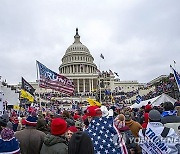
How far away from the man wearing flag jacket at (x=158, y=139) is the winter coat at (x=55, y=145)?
119 centimetres

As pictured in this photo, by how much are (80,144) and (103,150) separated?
86 centimetres

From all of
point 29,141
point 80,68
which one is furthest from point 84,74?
point 29,141

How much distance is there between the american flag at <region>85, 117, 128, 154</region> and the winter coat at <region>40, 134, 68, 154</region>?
0.41 metres

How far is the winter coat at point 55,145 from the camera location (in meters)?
4.27

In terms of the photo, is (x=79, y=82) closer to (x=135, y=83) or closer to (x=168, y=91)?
(x=135, y=83)

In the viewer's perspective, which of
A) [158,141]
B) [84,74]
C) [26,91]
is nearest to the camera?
[158,141]

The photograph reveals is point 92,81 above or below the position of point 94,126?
above

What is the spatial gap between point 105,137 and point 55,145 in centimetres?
72

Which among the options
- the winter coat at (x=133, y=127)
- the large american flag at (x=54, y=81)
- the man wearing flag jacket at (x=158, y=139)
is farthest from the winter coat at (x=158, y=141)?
the large american flag at (x=54, y=81)

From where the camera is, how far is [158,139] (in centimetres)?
436

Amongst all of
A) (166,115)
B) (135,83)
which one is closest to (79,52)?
(135,83)

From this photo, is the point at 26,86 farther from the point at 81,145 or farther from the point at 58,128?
the point at 81,145

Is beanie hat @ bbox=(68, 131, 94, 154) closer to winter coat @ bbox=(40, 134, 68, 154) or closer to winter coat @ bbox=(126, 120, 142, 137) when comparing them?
winter coat @ bbox=(40, 134, 68, 154)

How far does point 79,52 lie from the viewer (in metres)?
113
